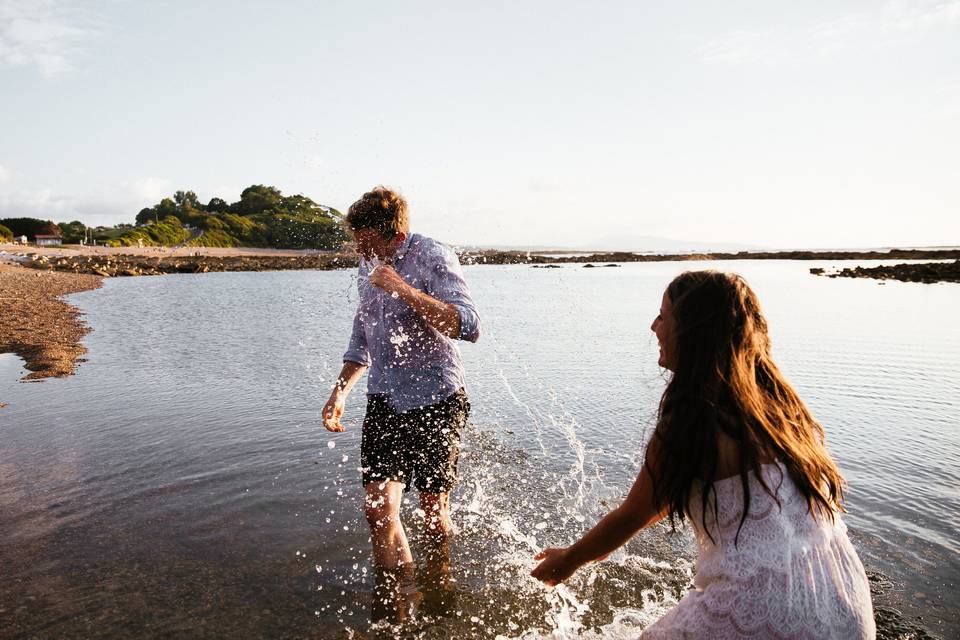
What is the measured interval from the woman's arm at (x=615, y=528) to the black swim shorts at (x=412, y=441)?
154 centimetres

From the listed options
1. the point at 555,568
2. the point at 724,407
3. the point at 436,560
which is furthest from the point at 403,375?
the point at 724,407

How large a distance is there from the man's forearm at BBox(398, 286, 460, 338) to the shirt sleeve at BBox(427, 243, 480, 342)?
5 cm

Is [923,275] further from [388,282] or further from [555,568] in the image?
[555,568]

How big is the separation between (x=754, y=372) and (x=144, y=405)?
8.49 meters

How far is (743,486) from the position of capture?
1.92m

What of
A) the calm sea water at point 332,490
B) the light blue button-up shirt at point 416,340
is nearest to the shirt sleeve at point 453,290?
the light blue button-up shirt at point 416,340

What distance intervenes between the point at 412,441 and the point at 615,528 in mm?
1840

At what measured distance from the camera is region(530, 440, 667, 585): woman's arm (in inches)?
82.9

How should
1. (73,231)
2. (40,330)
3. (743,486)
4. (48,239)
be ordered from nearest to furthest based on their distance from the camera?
(743,486) → (40,330) → (48,239) → (73,231)

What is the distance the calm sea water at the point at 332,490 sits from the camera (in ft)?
12.9

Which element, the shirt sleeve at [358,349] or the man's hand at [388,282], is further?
the shirt sleeve at [358,349]

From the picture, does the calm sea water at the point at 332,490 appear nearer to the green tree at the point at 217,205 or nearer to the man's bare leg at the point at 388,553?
the man's bare leg at the point at 388,553

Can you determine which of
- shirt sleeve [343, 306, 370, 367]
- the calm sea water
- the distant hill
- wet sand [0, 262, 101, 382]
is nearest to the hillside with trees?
the distant hill

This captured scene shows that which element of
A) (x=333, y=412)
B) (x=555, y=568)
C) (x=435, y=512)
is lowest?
(x=435, y=512)
